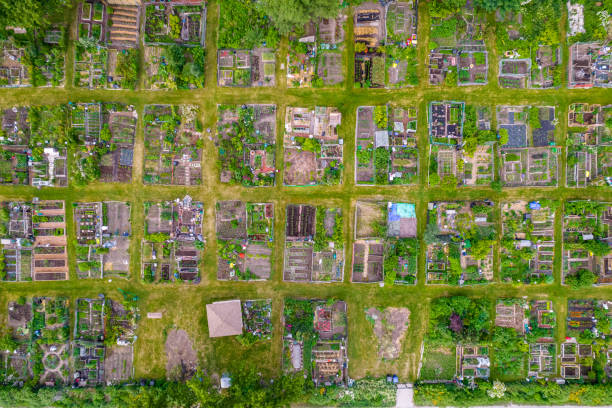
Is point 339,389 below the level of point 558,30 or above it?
below

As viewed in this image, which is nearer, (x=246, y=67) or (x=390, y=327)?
(x=246, y=67)

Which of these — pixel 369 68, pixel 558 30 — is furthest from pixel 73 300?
pixel 558 30

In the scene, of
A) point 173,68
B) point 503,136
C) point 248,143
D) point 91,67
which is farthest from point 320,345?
point 91,67

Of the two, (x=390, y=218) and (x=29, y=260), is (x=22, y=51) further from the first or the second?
(x=390, y=218)

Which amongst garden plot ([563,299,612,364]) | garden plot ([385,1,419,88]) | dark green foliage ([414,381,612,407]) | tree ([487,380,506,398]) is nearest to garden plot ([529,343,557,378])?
garden plot ([563,299,612,364])

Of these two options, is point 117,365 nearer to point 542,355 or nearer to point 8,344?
point 8,344

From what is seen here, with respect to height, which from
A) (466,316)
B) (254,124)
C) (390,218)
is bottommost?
(466,316)

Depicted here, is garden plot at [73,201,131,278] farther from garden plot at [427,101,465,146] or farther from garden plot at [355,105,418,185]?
garden plot at [427,101,465,146]
